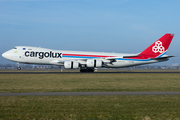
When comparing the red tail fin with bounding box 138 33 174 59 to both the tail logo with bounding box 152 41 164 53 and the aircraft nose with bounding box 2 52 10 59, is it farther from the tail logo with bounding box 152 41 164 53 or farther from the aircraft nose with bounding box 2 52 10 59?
the aircraft nose with bounding box 2 52 10 59

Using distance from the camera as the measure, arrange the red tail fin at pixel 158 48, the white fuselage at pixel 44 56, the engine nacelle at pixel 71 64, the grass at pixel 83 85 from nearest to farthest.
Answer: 1. the grass at pixel 83 85
2. the engine nacelle at pixel 71 64
3. the white fuselage at pixel 44 56
4. the red tail fin at pixel 158 48

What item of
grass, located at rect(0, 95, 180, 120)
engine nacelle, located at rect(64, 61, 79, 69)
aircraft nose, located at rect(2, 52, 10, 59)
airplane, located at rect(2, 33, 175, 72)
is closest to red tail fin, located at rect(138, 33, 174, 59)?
airplane, located at rect(2, 33, 175, 72)

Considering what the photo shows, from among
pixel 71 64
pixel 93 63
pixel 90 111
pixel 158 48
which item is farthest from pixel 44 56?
pixel 90 111

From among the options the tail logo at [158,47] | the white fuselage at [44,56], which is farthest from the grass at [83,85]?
the tail logo at [158,47]

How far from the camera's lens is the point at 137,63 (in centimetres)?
5697

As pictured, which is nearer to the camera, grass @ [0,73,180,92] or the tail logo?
grass @ [0,73,180,92]

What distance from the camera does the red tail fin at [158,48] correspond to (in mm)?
56531

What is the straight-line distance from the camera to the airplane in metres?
50.4

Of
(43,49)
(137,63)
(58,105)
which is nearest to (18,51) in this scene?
(43,49)

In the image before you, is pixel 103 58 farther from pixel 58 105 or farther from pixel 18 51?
pixel 58 105

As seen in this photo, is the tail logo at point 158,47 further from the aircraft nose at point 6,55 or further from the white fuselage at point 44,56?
the aircraft nose at point 6,55

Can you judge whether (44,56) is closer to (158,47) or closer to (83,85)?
(83,85)

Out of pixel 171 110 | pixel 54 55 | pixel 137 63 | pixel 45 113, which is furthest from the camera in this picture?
pixel 137 63

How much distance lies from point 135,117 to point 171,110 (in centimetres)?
263
